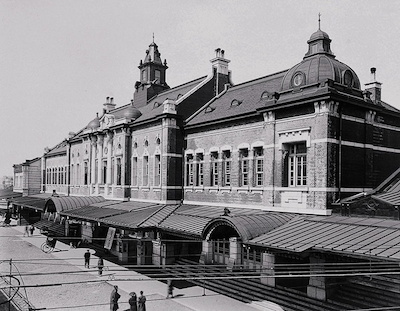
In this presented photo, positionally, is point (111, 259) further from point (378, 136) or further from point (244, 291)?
point (378, 136)

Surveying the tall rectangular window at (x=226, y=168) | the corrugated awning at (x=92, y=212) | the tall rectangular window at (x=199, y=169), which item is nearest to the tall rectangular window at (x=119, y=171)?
the corrugated awning at (x=92, y=212)

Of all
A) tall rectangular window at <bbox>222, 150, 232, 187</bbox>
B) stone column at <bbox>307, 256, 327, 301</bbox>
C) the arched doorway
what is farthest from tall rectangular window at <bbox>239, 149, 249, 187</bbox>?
stone column at <bbox>307, 256, 327, 301</bbox>

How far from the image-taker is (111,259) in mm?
26953

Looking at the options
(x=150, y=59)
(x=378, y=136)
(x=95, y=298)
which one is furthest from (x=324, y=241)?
(x=150, y=59)

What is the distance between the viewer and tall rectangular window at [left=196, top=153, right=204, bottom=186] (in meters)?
24.8

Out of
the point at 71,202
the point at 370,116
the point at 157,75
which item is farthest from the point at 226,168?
the point at 157,75

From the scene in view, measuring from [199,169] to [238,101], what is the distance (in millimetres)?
5054

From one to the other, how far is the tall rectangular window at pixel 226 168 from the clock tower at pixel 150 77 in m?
15.3

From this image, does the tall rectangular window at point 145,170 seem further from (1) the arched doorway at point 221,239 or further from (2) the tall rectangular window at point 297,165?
(2) the tall rectangular window at point 297,165

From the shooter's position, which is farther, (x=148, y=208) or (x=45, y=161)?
(x=45, y=161)

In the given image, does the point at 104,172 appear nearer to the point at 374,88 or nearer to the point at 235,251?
the point at 235,251

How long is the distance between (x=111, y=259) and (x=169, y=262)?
616cm

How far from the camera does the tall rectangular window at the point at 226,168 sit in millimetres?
22500

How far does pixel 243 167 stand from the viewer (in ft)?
70.5
